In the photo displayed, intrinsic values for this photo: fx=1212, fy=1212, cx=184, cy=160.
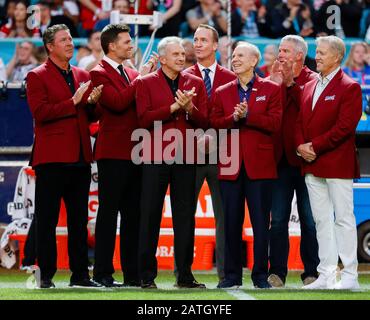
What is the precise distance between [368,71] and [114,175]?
5.95 metres

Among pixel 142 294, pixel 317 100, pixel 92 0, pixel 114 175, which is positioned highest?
pixel 92 0

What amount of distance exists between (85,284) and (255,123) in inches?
74.5

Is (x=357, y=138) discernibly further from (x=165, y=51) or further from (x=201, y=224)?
(x=165, y=51)

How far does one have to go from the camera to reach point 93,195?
12.2 metres

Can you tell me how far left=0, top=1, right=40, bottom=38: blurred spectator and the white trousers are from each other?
6.67 meters

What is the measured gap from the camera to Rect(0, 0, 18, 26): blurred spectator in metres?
15.8

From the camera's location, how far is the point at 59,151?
382 inches

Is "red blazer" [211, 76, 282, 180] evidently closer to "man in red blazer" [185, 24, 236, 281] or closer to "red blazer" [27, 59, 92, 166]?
"man in red blazer" [185, 24, 236, 281]

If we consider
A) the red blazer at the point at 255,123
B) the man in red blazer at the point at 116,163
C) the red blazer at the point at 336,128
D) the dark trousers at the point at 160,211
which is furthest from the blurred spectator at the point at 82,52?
the red blazer at the point at 336,128

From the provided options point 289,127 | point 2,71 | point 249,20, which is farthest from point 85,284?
point 249,20

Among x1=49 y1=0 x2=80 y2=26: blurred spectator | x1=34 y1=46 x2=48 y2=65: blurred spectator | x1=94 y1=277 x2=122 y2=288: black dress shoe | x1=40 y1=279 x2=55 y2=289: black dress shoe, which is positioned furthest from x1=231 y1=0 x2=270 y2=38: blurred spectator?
x1=40 y1=279 x2=55 y2=289: black dress shoe

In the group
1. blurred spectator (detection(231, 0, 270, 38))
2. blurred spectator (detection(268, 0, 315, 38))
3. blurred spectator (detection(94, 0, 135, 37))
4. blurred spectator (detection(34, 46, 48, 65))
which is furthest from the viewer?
blurred spectator (detection(231, 0, 270, 38))

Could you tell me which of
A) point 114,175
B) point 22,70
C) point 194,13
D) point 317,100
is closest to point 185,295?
point 114,175

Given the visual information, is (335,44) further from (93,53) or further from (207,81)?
(93,53)
